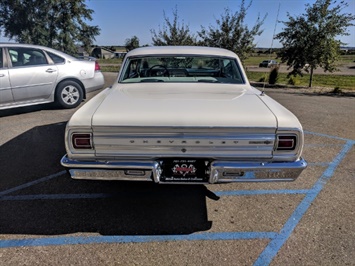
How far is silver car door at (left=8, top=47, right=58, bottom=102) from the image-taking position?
6.22m

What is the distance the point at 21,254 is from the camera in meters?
2.34

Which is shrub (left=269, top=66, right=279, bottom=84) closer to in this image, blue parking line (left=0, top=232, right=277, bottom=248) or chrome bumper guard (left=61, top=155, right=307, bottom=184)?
chrome bumper guard (left=61, top=155, right=307, bottom=184)

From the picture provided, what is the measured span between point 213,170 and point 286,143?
69 cm

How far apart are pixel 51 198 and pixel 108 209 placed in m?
0.73

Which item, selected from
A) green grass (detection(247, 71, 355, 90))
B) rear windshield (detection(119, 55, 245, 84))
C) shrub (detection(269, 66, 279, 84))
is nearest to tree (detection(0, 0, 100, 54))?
green grass (detection(247, 71, 355, 90))

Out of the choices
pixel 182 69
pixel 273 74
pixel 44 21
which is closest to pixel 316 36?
pixel 273 74

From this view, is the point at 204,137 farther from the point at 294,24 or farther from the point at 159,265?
the point at 294,24

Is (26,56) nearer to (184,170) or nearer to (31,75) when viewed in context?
(31,75)

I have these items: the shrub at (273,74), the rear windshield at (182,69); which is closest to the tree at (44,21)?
the shrub at (273,74)

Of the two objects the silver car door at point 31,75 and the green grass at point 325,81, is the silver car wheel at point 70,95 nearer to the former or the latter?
the silver car door at point 31,75

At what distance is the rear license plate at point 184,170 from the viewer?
2516 mm

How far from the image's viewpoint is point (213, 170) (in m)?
2.48

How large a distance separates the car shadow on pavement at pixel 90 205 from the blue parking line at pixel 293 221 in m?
0.59

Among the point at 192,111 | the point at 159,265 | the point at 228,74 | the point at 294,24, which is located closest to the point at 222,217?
the point at 159,265
